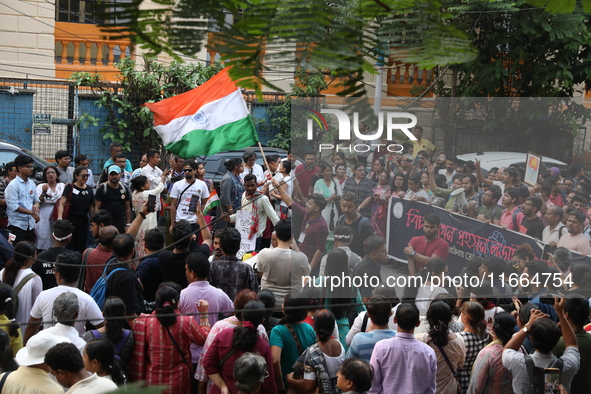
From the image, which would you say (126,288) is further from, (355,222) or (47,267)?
(355,222)

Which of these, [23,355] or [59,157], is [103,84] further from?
[23,355]

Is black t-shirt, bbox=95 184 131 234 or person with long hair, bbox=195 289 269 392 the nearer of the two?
person with long hair, bbox=195 289 269 392

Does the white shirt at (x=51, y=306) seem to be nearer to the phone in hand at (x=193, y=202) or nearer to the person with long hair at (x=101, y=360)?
the person with long hair at (x=101, y=360)

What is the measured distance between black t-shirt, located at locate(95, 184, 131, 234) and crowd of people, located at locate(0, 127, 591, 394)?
1.69 m

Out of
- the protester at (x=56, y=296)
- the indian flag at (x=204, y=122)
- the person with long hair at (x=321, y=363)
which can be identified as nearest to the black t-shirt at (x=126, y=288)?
the protester at (x=56, y=296)

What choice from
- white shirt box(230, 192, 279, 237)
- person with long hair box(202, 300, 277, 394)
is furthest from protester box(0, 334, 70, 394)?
white shirt box(230, 192, 279, 237)

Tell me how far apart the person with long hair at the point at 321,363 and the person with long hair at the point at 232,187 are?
4271 mm

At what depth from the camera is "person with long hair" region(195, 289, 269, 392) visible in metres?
4.20

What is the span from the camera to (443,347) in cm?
430

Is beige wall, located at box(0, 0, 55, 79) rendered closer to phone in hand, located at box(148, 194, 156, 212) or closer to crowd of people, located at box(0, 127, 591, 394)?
crowd of people, located at box(0, 127, 591, 394)

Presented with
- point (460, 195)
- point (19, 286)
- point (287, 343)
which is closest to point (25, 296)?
point (19, 286)

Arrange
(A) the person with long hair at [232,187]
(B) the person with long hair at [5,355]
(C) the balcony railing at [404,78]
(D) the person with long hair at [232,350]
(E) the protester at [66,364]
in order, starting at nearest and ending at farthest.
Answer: (C) the balcony railing at [404,78] < (E) the protester at [66,364] < (B) the person with long hair at [5,355] < (D) the person with long hair at [232,350] < (A) the person with long hair at [232,187]

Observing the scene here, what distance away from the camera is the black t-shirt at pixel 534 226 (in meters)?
3.01

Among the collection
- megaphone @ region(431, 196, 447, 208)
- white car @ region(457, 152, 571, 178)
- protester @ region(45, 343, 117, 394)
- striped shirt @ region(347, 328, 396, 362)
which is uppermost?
white car @ region(457, 152, 571, 178)
